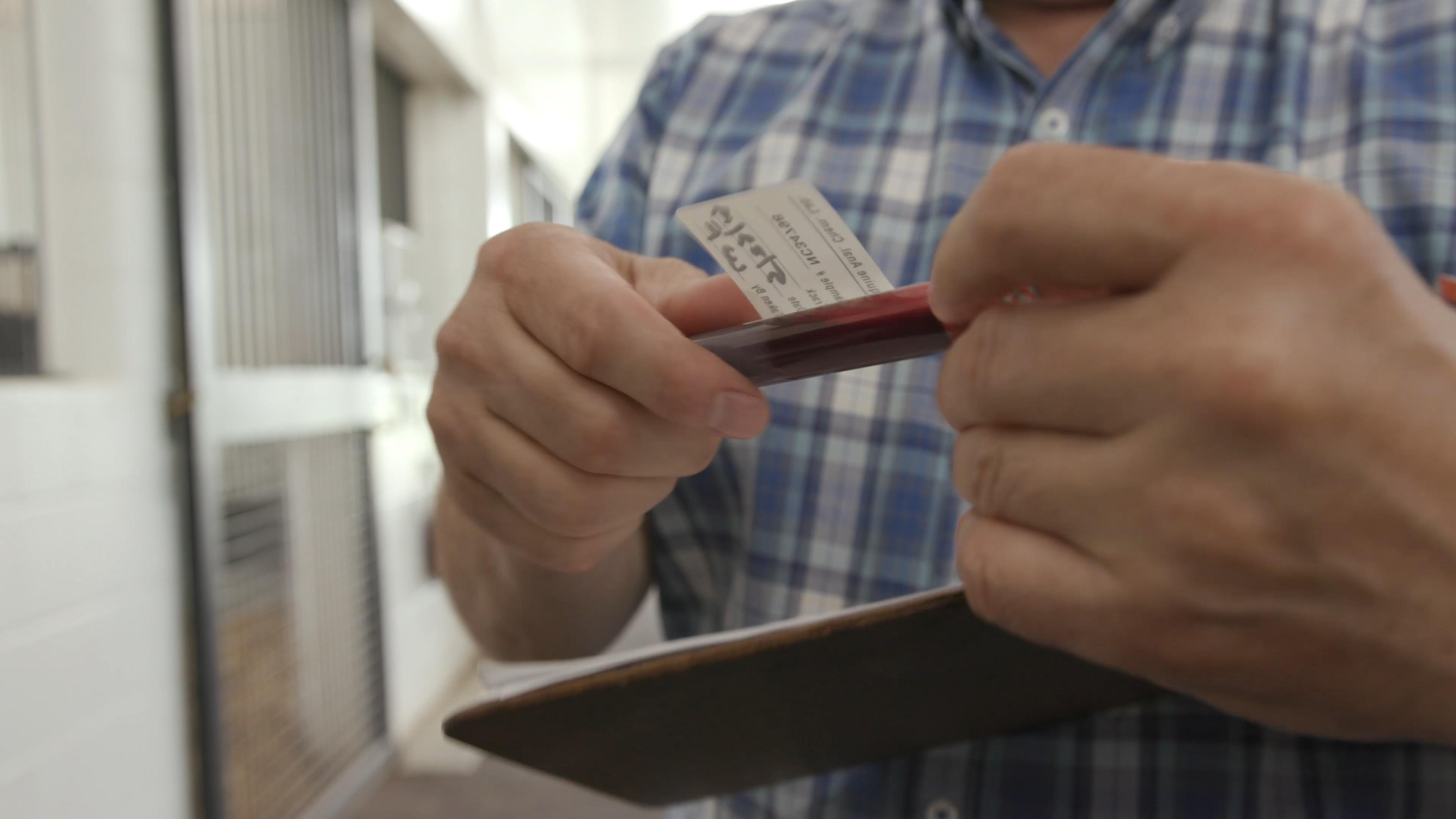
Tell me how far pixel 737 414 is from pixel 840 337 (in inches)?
2.2

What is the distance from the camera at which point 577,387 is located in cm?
37

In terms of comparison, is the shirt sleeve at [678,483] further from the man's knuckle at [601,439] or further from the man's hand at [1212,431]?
the man's hand at [1212,431]

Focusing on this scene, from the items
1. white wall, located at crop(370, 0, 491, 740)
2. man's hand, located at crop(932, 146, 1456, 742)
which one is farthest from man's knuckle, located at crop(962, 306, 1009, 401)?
white wall, located at crop(370, 0, 491, 740)

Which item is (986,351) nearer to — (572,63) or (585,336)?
(585,336)

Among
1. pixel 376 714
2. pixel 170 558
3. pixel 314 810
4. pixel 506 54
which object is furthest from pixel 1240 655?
pixel 506 54

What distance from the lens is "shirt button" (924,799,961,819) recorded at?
547 mm

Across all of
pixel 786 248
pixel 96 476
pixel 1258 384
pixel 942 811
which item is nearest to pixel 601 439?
pixel 786 248

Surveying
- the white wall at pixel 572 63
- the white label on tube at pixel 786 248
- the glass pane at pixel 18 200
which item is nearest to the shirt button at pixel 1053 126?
the white label on tube at pixel 786 248

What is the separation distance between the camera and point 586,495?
0.40 meters

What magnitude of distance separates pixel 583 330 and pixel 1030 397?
0.17 meters

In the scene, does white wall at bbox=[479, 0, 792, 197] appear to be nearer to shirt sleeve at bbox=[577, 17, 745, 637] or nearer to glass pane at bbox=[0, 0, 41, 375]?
glass pane at bbox=[0, 0, 41, 375]

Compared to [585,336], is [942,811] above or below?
below

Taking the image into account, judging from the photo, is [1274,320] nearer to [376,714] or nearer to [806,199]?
[806,199]

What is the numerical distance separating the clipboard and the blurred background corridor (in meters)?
0.05
